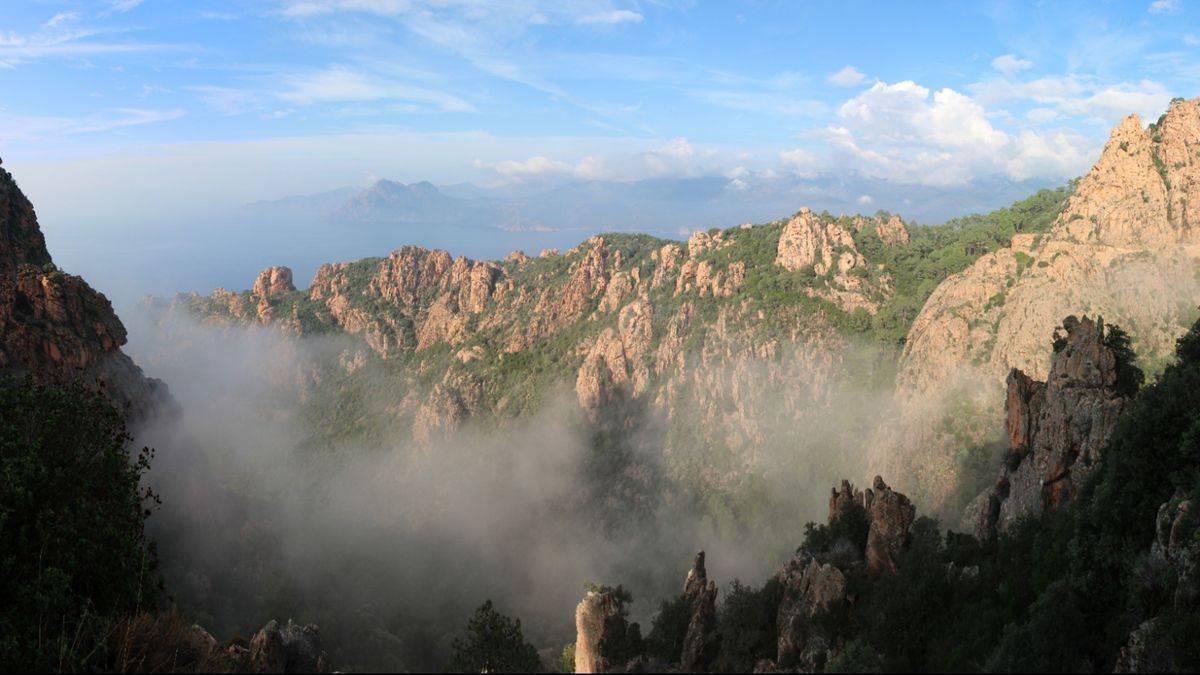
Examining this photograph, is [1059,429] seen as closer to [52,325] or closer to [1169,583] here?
[1169,583]

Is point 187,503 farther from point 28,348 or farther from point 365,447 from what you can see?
point 365,447

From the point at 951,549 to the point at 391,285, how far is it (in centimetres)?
15133

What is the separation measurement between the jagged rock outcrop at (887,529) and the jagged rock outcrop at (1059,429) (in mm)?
4058

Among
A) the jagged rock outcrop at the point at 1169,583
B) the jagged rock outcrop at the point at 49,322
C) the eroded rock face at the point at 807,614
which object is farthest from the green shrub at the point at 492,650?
the jagged rock outcrop at the point at 49,322

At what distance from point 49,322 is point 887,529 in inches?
2116

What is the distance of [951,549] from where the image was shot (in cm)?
2742

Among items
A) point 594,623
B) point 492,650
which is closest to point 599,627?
point 594,623

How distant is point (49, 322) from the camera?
40.0 metres

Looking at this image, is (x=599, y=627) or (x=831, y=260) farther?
(x=831, y=260)

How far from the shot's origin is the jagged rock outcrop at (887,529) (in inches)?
1089

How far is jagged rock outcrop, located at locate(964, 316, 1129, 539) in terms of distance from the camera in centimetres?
2548

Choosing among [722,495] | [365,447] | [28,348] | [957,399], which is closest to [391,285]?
[365,447]

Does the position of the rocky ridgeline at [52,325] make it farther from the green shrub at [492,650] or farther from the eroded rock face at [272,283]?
the eroded rock face at [272,283]

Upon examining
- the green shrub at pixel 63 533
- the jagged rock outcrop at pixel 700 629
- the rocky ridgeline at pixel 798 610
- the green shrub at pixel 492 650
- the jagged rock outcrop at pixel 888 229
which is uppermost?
the jagged rock outcrop at pixel 888 229
